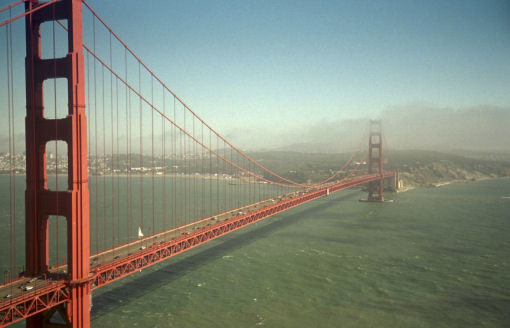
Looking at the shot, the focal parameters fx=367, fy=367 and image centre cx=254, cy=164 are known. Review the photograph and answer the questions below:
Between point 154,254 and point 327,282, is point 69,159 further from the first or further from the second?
point 327,282

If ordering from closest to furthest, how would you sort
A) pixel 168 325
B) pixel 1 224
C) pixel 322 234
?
1. pixel 168 325
2. pixel 322 234
3. pixel 1 224

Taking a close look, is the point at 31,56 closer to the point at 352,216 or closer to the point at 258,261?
the point at 258,261

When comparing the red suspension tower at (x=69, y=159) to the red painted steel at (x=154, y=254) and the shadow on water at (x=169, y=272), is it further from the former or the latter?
the shadow on water at (x=169, y=272)

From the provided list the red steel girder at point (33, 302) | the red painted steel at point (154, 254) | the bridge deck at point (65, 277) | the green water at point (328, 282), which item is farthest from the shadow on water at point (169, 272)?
the red steel girder at point (33, 302)

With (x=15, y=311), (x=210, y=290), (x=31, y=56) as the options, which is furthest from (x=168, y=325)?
(x=31, y=56)

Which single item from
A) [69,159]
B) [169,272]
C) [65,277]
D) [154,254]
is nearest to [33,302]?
[65,277]

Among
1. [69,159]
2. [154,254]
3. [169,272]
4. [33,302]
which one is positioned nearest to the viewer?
[33,302]

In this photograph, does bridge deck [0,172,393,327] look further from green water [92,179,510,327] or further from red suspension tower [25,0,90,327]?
green water [92,179,510,327]
